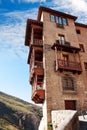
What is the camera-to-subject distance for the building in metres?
20.2

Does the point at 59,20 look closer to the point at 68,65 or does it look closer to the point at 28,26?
the point at 28,26

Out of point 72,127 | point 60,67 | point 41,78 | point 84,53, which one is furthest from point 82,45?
point 72,127

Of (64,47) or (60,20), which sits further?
(60,20)

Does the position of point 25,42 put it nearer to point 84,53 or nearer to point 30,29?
point 30,29

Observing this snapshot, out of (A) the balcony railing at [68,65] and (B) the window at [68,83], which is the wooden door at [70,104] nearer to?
(B) the window at [68,83]

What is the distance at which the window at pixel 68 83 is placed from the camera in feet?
69.6

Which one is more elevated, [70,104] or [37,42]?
[37,42]

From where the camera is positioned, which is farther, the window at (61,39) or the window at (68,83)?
the window at (61,39)

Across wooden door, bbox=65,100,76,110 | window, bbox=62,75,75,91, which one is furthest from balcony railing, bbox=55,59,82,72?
wooden door, bbox=65,100,76,110

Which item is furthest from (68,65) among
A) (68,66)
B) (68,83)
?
(68,83)

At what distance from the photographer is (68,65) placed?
867 inches

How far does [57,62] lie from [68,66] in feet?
5.25

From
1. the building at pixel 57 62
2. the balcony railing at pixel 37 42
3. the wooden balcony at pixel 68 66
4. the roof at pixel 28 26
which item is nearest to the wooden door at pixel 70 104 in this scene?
the building at pixel 57 62

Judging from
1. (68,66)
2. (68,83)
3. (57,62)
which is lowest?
(68,83)
